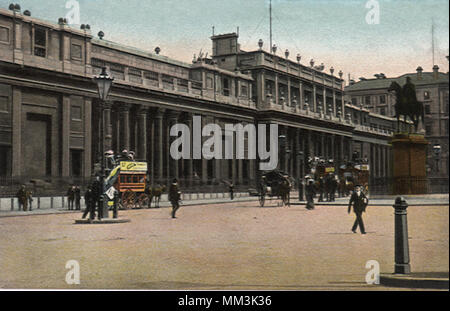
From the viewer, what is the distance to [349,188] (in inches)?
1389

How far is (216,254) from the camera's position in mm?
12398

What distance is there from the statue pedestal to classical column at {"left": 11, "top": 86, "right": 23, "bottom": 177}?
22.4 metres

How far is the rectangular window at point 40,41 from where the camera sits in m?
35.2

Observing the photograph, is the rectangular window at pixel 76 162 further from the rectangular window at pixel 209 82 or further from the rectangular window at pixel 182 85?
the rectangular window at pixel 209 82

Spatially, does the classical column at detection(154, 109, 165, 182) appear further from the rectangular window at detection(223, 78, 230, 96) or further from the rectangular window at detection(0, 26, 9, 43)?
the rectangular window at detection(0, 26, 9, 43)

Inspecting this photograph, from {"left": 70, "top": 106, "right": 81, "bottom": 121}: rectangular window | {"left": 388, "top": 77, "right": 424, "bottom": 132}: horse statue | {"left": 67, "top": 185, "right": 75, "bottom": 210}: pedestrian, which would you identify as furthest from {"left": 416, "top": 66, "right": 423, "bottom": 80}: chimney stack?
{"left": 70, "top": 106, "right": 81, "bottom": 121}: rectangular window

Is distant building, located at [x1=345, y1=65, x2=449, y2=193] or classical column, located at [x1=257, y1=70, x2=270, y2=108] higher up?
classical column, located at [x1=257, y1=70, x2=270, y2=108]

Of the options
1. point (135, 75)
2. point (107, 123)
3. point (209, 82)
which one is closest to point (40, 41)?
point (107, 123)

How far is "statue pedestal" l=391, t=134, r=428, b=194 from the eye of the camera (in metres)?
17.1

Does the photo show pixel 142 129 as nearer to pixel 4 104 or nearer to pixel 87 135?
pixel 87 135

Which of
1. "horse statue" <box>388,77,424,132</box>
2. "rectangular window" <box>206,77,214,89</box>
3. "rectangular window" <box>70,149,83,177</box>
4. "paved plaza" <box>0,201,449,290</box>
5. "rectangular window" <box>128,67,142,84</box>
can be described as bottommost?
"paved plaza" <box>0,201,449,290</box>

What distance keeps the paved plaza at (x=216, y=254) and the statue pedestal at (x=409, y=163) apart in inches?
42.2

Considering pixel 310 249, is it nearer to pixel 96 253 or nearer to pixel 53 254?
pixel 96 253
